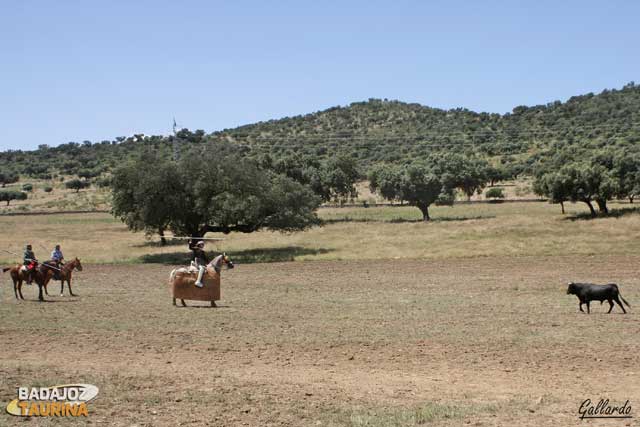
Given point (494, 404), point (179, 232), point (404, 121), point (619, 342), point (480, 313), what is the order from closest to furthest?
Answer: point (494, 404)
point (619, 342)
point (480, 313)
point (179, 232)
point (404, 121)

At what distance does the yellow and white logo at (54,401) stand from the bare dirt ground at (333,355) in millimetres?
217

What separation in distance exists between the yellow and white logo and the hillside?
9494 cm

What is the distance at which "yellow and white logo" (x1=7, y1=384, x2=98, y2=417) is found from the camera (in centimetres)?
1036

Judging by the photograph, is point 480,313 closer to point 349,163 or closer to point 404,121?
point 349,163

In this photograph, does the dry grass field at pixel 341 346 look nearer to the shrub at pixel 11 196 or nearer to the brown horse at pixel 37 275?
the brown horse at pixel 37 275

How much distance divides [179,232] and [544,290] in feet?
92.4

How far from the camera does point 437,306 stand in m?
22.1

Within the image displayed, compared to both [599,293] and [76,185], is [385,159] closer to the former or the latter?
[76,185]

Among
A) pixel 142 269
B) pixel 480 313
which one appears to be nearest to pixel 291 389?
pixel 480 313

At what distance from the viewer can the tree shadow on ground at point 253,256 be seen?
43000 millimetres

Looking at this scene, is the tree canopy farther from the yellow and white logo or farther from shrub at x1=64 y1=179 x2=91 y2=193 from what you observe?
shrub at x1=64 y1=179 x2=91 y2=193

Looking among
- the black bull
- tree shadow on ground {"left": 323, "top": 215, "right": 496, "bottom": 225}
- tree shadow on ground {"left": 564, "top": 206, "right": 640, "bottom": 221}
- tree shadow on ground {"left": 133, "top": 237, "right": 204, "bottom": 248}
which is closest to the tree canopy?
tree shadow on ground {"left": 133, "top": 237, "right": 204, "bottom": 248}

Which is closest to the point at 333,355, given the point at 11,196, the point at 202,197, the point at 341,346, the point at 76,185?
the point at 341,346

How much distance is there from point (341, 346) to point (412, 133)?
141621 millimetres
